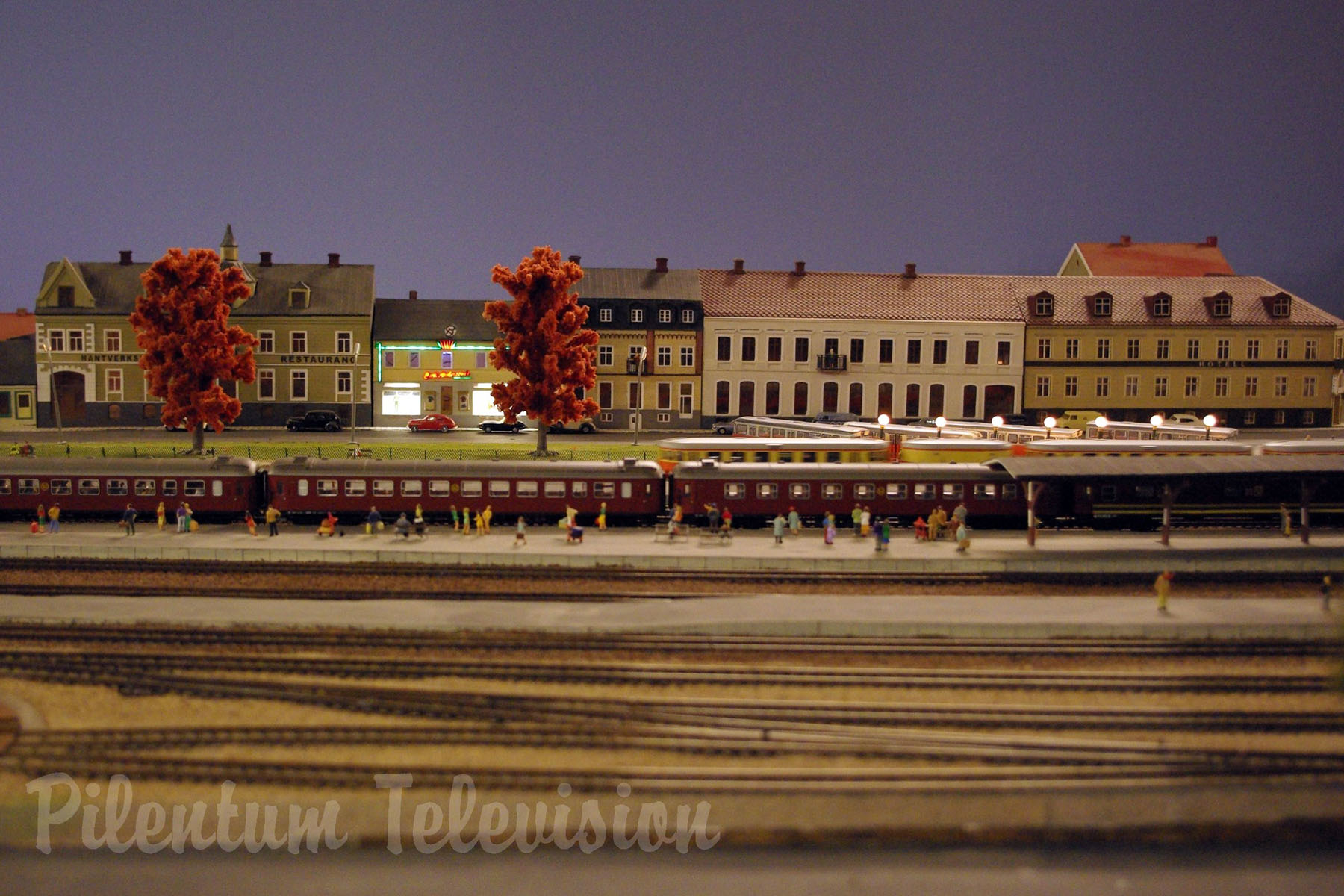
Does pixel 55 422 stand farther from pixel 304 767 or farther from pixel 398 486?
pixel 304 767

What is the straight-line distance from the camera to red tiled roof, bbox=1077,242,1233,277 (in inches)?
3216

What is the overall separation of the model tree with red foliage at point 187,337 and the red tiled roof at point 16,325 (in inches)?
1818

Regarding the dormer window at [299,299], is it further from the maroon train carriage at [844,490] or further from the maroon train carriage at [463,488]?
the maroon train carriage at [844,490]

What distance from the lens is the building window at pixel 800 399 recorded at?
6931cm

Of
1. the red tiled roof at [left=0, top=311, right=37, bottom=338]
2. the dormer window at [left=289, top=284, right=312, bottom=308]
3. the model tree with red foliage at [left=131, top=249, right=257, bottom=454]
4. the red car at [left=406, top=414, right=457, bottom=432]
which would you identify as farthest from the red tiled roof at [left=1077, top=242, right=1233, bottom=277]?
the red tiled roof at [left=0, top=311, right=37, bottom=338]

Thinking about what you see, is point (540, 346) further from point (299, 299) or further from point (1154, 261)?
point (1154, 261)

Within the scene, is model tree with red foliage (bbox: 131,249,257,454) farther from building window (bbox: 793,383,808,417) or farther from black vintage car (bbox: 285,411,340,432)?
building window (bbox: 793,383,808,417)

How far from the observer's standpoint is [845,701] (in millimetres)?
19750

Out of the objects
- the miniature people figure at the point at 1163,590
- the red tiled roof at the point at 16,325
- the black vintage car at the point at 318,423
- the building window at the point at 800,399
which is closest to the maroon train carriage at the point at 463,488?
the miniature people figure at the point at 1163,590

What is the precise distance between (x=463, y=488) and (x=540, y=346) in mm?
13344

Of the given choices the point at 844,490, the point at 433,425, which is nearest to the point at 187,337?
the point at 433,425

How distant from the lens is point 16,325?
276 feet

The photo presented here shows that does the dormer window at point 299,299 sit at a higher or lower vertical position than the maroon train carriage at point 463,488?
higher

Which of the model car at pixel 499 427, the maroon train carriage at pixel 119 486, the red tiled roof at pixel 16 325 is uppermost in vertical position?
the red tiled roof at pixel 16 325
